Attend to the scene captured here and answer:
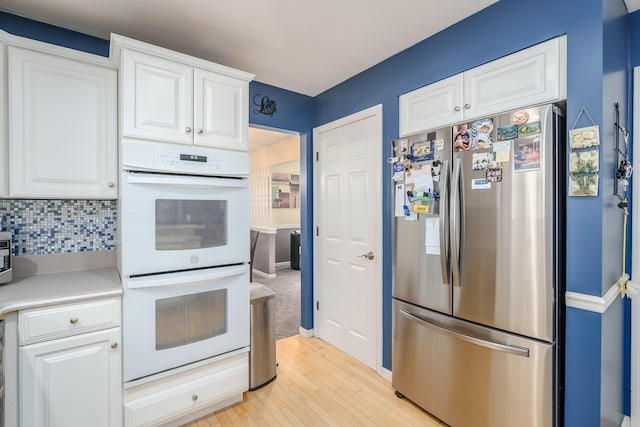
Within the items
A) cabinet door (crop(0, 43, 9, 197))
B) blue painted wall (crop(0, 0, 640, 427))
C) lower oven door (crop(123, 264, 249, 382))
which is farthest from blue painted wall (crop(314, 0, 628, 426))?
cabinet door (crop(0, 43, 9, 197))

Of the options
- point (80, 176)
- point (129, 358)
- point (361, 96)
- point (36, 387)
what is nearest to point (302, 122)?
point (361, 96)

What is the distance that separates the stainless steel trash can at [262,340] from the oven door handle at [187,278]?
1.12ft

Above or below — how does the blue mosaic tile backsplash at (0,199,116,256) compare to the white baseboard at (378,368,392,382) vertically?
above

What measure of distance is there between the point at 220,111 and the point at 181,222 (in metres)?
0.78

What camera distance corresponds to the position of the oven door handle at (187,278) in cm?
178

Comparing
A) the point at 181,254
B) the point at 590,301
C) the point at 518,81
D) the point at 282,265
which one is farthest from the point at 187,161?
the point at 282,265

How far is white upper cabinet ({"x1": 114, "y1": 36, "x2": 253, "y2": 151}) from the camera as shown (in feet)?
5.84

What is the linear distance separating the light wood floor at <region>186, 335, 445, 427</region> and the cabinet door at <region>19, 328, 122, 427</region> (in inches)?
23.0

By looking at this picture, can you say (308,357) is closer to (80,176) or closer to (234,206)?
(234,206)

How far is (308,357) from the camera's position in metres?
2.87

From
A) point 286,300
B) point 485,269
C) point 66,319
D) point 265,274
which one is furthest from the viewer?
point 265,274

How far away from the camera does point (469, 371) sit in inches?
69.6

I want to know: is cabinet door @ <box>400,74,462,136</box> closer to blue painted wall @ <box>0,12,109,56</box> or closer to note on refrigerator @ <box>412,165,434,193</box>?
note on refrigerator @ <box>412,165,434,193</box>

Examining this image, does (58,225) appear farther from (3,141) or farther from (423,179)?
(423,179)
